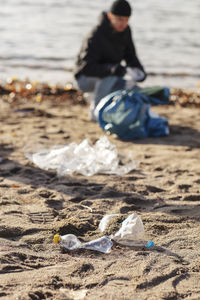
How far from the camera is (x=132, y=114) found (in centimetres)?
486

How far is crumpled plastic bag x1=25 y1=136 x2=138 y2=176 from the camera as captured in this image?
3.83 meters

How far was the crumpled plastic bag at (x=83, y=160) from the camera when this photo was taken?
3830 millimetres

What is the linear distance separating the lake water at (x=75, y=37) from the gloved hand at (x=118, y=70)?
8.79 ft

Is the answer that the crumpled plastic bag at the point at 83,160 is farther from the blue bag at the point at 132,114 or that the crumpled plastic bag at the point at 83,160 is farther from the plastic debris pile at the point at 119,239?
the plastic debris pile at the point at 119,239

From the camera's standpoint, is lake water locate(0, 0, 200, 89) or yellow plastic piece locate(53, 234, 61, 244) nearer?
yellow plastic piece locate(53, 234, 61, 244)

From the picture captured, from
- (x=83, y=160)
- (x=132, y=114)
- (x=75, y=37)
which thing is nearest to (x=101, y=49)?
(x=132, y=114)

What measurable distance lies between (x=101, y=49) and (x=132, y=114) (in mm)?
946

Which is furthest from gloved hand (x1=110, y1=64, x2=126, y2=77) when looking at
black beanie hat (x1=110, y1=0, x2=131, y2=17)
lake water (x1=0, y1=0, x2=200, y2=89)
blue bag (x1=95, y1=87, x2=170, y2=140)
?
lake water (x1=0, y1=0, x2=200, y2=89)

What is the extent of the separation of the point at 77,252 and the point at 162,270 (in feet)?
1.62

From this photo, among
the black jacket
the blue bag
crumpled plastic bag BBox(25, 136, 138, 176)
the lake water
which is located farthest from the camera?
the lake water

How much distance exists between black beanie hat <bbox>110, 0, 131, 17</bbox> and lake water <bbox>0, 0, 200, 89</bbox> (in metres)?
3.06

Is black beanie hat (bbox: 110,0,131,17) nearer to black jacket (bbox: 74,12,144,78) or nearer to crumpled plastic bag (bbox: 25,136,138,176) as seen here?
black jacket (bbox: 74,12,144,78)

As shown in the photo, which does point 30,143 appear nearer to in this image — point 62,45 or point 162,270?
point 162,270

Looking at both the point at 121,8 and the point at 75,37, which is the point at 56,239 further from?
the point at 75,37
